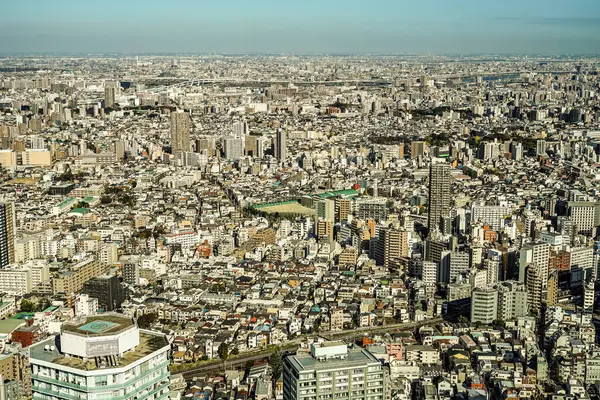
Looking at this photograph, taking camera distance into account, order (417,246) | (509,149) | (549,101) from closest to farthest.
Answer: (417,246)
(509,149)
(549,101)

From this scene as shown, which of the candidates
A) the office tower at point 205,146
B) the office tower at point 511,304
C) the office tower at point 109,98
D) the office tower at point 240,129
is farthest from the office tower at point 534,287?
the office tower at point 109,98

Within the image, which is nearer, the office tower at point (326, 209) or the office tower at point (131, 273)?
the office tower at point (131, 273)

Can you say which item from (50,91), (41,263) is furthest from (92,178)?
(50,91)

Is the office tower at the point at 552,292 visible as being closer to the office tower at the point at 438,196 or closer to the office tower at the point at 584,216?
the office tower at the point at 438,196

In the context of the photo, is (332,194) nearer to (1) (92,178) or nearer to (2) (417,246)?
(2) (417,246)

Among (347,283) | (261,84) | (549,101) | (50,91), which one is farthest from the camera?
(261,84)

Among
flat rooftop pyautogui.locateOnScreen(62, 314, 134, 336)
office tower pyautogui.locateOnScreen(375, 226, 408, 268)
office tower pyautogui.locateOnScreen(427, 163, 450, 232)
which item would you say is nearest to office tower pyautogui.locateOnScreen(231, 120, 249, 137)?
office tower pyautogui.locateOnScreen(427, 163, 450, 232)

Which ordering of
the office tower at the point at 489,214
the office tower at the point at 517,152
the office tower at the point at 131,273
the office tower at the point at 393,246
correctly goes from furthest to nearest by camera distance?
the office tower at the point at 517,152 < the office tower at the point at 489,214 < the office tower at the point at 393,246 < the office tower at the point at 131,273
